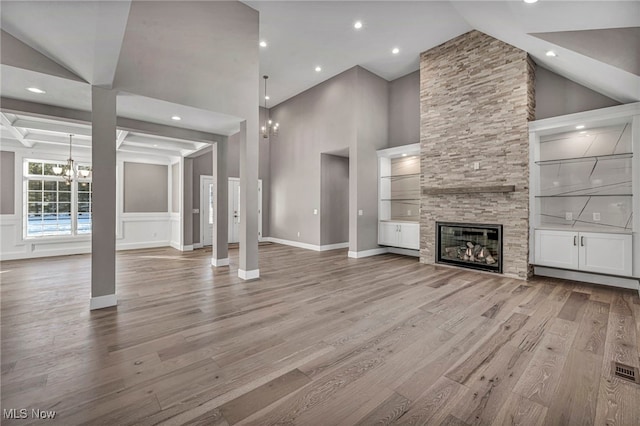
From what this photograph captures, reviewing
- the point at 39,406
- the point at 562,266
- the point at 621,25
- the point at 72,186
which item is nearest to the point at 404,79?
the point at 621,25

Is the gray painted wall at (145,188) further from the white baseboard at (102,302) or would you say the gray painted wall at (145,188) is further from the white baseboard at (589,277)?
the white baseboard at (589,277)

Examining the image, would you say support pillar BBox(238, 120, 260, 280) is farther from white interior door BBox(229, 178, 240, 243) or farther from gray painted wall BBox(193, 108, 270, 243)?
white interior door BBox(229, 178, 240, 243)

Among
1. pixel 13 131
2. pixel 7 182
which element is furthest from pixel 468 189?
pixel 7 182

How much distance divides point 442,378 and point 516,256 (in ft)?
12.8

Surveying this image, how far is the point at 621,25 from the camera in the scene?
2.99 meters

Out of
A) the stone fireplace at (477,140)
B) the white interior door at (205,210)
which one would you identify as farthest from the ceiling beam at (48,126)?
the stone fireplace at (477,140)

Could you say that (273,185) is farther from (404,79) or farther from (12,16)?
(12,16)

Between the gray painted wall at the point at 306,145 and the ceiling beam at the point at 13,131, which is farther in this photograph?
the gray painted wall at the point at 306,145

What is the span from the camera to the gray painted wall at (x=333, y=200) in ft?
25.8

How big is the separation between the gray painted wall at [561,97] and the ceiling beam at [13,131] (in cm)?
901

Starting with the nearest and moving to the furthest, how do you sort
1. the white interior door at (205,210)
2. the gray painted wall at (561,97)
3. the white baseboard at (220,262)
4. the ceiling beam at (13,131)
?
the ceiling beam at (13,131)
the gray painted wall at (561,97)
the white baseboard at (220,262)
the white interior door at (205,210)

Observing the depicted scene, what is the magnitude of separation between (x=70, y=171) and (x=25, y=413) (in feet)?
24.5

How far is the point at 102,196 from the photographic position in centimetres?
347

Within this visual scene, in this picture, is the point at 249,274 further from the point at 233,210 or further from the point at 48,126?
the point at 233,210
